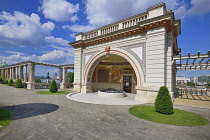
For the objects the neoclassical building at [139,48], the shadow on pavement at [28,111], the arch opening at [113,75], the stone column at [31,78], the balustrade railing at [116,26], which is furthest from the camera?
the stone column at [31,78]

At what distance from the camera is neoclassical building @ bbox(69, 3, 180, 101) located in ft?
33.6

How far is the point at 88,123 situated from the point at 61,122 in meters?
1.34

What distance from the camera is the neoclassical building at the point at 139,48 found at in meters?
10.2

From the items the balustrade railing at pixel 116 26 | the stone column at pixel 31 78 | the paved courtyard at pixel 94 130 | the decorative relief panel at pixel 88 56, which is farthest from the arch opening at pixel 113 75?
the paved courtyard at pixel 94 130

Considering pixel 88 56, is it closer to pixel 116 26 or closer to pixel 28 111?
pixel 116 26

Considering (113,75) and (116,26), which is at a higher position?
(116,26)

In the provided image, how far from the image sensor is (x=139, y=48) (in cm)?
1181

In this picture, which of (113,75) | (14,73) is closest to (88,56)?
(113,75)

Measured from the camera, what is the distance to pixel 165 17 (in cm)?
991

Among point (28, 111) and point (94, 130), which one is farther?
point (28, 111)

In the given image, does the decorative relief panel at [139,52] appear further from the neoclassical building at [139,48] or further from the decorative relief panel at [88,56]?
the decorative relief panel at [88,56]

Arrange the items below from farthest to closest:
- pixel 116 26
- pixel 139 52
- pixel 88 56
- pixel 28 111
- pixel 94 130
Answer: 1. pixel 88 56
2. pixel 116 26
3. pixel 139 52
4. pixel 28 111
5. pixel 94 130

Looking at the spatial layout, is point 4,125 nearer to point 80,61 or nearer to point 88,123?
point 88,123

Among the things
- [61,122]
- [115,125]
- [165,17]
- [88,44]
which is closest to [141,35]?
[165,17]
